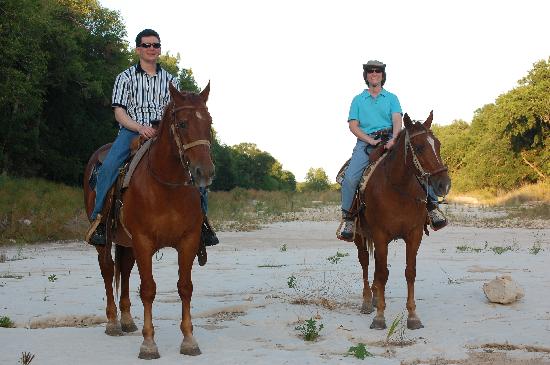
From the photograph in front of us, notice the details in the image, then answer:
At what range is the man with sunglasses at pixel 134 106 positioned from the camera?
672cm

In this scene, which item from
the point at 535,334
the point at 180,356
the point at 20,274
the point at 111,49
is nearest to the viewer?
the point at 180,356

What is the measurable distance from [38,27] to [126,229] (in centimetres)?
2173

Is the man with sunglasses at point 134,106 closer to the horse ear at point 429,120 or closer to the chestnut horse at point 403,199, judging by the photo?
the chestnut horse at point 403,199

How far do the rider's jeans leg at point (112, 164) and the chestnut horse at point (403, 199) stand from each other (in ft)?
9.83

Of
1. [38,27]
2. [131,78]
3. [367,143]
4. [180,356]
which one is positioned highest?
[38,27]

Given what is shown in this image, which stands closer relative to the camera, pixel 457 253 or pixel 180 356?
pixel 180 356

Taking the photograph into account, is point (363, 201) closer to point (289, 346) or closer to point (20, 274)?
point (289, 346)

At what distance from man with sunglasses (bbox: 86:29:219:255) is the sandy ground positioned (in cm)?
123

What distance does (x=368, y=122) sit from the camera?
335 inches

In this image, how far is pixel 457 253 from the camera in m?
14.5

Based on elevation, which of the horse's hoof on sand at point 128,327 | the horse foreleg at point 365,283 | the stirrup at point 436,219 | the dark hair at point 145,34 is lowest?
the horse's hoof on sand at point 128,327

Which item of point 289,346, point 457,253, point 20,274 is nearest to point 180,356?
point 289,346

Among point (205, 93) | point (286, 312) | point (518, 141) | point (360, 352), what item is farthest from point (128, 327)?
point (518, 141)

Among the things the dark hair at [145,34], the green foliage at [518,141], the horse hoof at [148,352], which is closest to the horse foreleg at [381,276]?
the horse hoof at [148,352]
